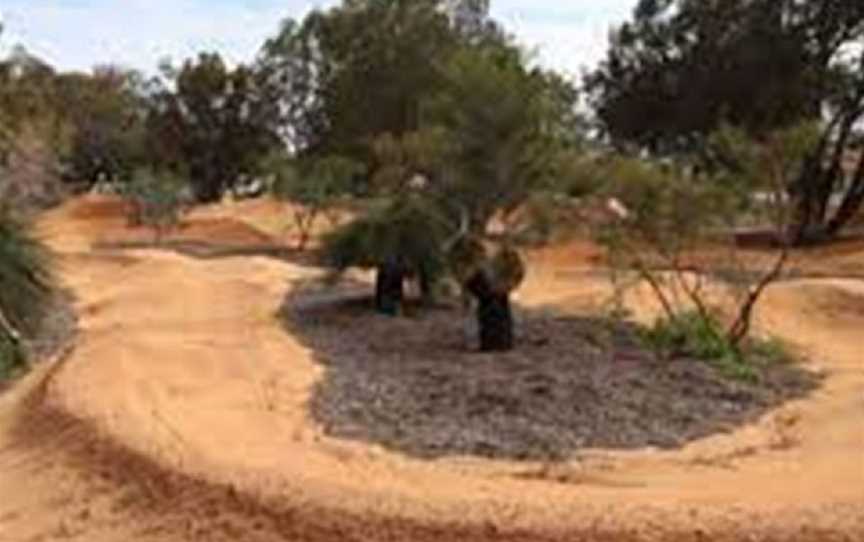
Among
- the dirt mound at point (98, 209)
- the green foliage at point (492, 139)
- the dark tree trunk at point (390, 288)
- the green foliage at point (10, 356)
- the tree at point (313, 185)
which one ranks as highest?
the green foliage at point (492, 139)

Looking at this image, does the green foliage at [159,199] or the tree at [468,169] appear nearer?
the tree at [468,169]

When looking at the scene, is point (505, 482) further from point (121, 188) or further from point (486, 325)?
point (121, 188)

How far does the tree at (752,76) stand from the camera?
37062 mm

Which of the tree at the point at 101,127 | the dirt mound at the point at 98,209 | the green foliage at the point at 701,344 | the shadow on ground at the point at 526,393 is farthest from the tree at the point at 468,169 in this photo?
the tree at the point at 101,127

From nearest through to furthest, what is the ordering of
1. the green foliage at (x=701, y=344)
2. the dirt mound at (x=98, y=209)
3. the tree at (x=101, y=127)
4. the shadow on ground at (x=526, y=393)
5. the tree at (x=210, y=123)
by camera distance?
the shadow on ground at (x=526, y=393), the green foliage at (x=701, y=344), the dirt mound at (x=98, y=209), the tree at (x=210, y=123), the tree at (x=101, y=127)

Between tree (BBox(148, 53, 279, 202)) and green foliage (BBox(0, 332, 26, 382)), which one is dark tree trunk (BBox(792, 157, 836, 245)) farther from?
tree (BBox(148, 53, 279, 202))

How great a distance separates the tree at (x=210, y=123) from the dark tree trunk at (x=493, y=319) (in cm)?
3927

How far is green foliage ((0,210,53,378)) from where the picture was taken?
1878 cm

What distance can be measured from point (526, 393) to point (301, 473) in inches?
138

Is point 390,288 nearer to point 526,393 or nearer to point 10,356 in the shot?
point 10,356

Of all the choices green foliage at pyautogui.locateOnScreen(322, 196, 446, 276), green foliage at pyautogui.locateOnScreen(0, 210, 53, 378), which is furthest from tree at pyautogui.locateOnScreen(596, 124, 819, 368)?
green foliage at pyautogui.locateOnScreen(0, 210, 53, 378)

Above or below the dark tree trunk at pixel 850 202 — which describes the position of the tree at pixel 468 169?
above

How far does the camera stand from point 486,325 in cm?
1772

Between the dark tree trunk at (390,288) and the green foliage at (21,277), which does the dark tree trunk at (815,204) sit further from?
the green foliage at (21,277)
